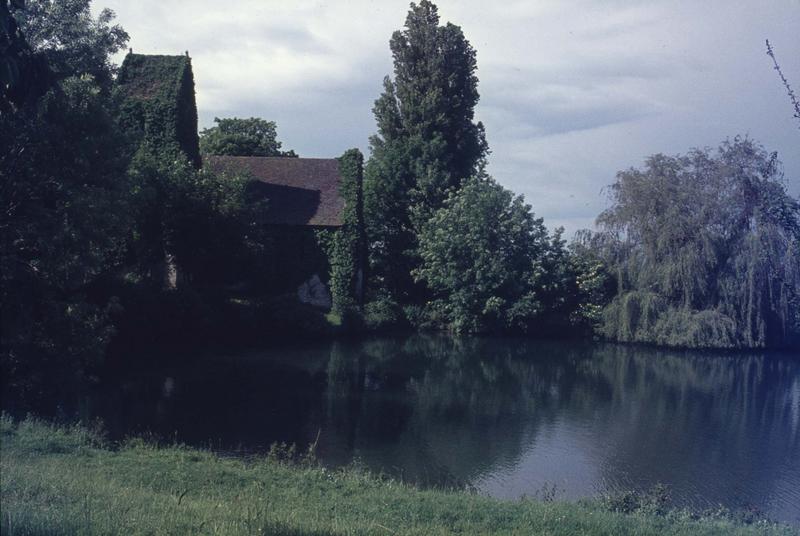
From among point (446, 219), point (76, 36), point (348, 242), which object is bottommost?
point (348, 242)

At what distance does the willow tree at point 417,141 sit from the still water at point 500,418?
39.8ft

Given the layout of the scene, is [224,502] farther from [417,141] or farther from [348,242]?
[417,141]

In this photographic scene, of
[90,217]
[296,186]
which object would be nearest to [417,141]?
[296,186]

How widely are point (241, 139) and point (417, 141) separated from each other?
1343 centimetres

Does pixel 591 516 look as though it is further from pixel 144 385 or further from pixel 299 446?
pixel 144 385

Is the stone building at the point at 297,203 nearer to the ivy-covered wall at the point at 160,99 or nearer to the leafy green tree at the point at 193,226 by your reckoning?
the ivy-covered wall at the point at 160,99

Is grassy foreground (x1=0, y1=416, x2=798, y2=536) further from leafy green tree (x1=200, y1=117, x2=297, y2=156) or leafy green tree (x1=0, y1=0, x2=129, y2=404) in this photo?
leafy green tree (x1=200, y1=117, x2=297, y2=156)

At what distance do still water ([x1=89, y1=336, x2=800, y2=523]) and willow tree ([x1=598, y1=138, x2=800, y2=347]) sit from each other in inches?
124

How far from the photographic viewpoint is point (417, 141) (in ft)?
142

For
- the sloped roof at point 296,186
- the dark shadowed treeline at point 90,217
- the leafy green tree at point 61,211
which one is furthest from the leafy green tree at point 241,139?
the leafy green tree at point 61,211

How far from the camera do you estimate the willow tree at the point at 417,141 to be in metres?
42.7

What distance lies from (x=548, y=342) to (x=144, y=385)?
22.0 m

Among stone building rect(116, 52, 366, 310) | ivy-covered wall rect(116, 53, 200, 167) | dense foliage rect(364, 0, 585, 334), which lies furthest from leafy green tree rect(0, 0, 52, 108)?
dense foliage rect(364, 0, 585, 334)

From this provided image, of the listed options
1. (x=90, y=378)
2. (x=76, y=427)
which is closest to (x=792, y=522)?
(x=76, y=427)
